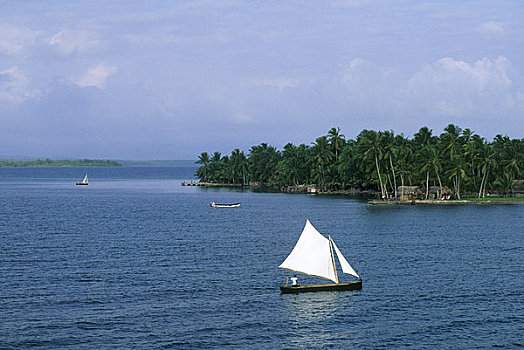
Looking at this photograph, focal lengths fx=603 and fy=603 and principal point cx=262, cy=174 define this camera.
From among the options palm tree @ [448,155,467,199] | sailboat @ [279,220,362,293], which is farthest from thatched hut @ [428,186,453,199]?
sailboat @ [279,220,362,293]

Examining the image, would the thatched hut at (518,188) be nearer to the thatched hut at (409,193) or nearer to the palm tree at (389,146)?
the thatched hut at (409,193)

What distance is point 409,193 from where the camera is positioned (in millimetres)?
178250

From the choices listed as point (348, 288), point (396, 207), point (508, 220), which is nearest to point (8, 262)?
point (348, 288)

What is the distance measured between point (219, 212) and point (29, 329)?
344ft

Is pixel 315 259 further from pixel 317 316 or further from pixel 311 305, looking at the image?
pixel 317 316

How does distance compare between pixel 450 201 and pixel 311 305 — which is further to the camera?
A: pixel 450 201

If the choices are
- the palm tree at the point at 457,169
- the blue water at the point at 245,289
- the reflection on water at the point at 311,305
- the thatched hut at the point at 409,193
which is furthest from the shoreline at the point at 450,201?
the reflection on water at the point at 311,305

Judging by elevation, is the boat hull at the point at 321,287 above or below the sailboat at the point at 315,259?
below

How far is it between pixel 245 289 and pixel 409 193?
12325 centimetres

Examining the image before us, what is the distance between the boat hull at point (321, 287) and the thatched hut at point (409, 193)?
119 m

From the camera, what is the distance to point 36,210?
158 metres

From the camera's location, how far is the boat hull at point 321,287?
62.0 m

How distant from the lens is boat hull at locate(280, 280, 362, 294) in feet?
204

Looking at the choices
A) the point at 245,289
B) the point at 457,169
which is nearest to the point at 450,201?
the point at 457,169
